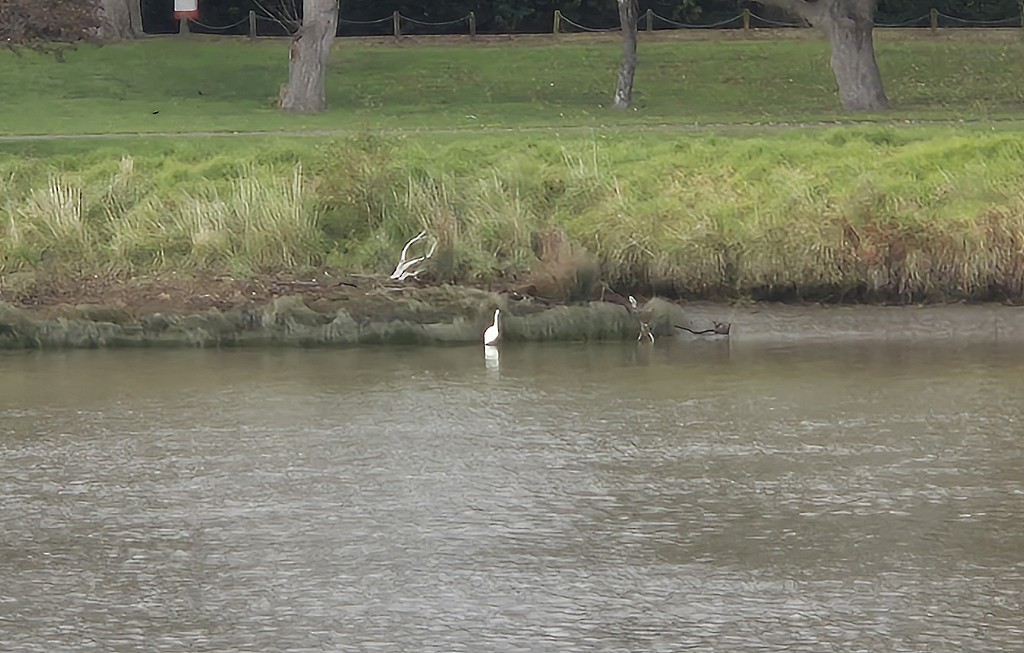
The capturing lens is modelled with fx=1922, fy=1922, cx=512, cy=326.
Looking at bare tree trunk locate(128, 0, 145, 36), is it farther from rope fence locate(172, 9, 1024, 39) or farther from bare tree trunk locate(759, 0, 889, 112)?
bare tree trunk locate(759, 0, 889, 112)

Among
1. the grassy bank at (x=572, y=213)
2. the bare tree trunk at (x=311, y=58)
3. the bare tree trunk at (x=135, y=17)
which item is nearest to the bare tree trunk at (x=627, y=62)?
the bare tree trunk at (x=311, y=58)

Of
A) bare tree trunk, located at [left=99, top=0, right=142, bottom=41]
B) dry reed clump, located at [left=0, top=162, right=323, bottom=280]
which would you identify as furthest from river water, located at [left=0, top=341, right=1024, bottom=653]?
bare tree trunk, located at [left=99, top=0, right=142, bottom=41]

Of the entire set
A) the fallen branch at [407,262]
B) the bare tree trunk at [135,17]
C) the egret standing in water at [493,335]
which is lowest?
the egret standing in water at [493,335]

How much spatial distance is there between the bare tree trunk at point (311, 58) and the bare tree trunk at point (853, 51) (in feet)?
32.4

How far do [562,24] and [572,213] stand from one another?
106 ft

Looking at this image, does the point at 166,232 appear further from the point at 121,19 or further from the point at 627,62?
the point at 121,19

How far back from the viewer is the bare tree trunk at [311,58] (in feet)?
125

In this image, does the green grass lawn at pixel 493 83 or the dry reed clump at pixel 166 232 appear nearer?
the dry reed clump at pixel 166 232

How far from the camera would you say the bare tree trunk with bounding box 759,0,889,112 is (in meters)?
35.4

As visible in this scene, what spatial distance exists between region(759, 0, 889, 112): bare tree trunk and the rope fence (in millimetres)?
12902

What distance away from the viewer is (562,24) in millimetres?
52500

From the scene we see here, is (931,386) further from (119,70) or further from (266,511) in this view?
(119,70)

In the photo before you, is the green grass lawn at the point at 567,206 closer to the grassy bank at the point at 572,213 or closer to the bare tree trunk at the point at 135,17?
the grassy bank at the point at 572,213

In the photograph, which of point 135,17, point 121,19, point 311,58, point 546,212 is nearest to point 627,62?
point 311,58
